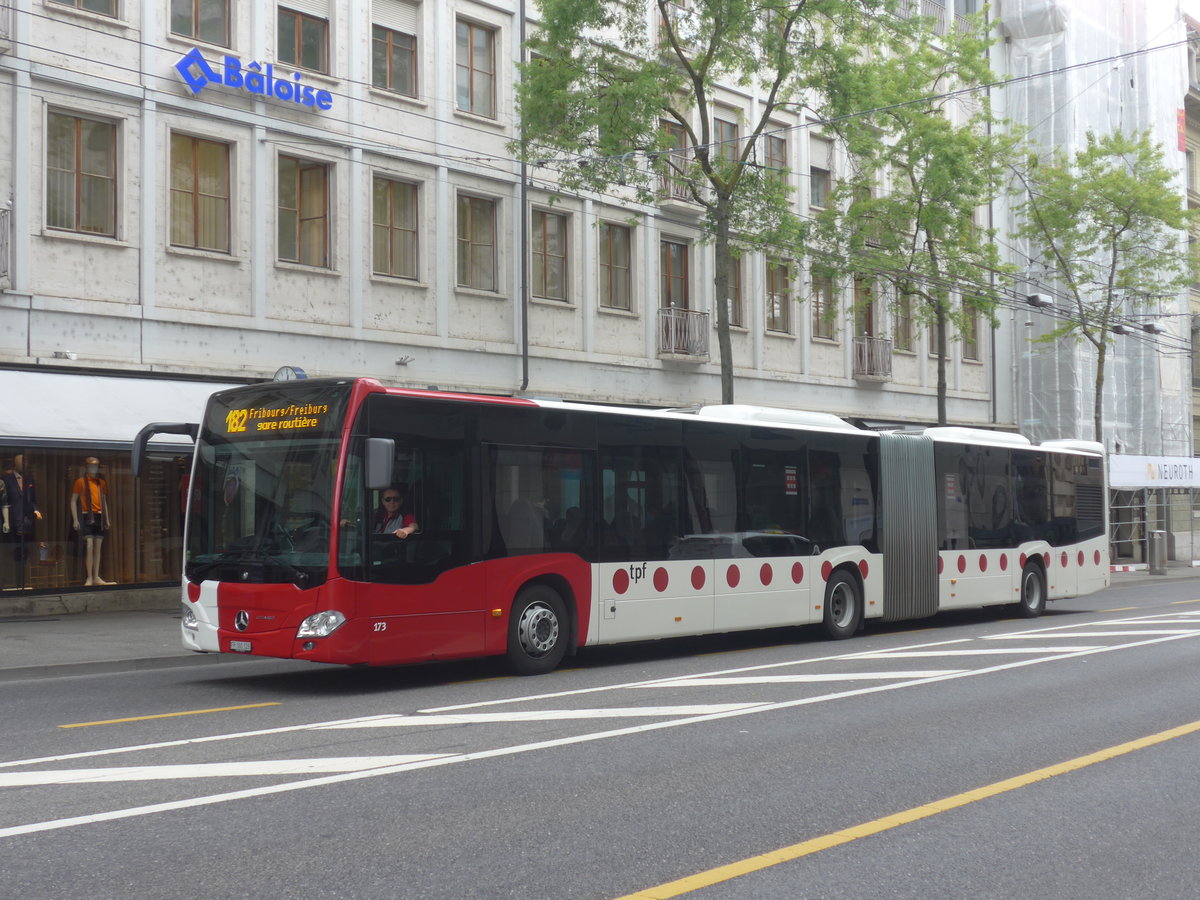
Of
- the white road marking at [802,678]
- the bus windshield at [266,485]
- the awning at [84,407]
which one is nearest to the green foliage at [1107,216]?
the awning at [84,407]

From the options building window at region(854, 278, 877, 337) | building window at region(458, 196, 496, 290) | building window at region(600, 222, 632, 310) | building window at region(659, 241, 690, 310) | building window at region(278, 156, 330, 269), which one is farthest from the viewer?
building window at region(854, 278, 877, 337)

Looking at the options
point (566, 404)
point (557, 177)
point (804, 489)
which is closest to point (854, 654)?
point (804, 489)

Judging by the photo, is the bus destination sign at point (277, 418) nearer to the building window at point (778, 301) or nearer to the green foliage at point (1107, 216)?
the building window at point (778, 301)

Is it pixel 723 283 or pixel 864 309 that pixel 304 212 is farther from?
pixel 864 309

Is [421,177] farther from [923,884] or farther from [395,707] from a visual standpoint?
[923,884]

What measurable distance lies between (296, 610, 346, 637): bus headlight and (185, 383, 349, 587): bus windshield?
290mm

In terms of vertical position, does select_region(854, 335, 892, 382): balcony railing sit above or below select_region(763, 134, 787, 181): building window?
below

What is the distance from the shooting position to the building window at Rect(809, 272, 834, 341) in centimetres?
3228

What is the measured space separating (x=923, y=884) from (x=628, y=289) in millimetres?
24006

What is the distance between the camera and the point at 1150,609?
944 inches

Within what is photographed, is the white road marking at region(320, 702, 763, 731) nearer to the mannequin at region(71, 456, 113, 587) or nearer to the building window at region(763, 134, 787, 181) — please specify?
the mannequin at region(71, 456, 113, 587)

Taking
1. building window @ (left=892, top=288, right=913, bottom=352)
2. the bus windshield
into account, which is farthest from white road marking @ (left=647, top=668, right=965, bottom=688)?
building window @ (left=892, top=288, right=913, bottom=352)

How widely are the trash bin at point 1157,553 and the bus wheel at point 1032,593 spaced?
17607mm

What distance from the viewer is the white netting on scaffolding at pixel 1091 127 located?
4109cm
